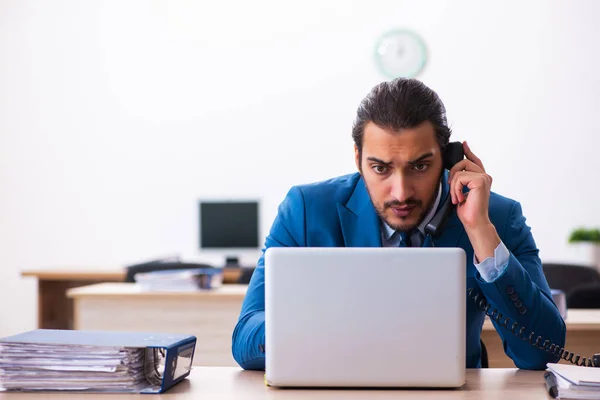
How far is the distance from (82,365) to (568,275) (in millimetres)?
2996

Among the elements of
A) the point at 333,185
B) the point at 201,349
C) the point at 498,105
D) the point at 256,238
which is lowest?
the point at 201,349

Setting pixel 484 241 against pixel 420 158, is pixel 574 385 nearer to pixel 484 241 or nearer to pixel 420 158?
pixel 484 241

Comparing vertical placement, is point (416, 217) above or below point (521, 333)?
above

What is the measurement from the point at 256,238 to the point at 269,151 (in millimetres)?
712

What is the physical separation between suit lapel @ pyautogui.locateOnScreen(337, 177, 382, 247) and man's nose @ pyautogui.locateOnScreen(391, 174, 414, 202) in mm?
181

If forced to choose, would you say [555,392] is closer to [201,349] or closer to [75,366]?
[75,366]

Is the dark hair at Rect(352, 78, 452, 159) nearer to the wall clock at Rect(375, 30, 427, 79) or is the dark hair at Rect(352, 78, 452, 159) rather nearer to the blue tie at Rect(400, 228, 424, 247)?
the blue tie at Rect(400, 228, 424, 247)

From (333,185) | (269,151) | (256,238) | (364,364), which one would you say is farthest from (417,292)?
(269,151)

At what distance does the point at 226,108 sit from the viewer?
552 centimetres

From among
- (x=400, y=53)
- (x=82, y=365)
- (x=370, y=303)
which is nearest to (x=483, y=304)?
(x=370, y=303)

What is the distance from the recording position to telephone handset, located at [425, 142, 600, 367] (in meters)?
1.52

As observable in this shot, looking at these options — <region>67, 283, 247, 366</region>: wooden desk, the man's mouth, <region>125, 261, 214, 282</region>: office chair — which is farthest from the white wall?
the man's mouth

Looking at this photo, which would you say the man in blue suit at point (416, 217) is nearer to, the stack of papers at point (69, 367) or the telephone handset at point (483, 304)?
the telephone handset at point (483, 304)

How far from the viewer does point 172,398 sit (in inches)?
48.5
